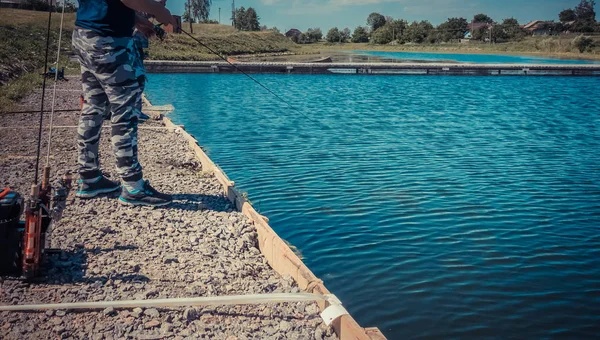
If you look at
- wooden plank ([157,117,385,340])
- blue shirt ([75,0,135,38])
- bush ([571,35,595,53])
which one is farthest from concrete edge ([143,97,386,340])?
bush ([571,35,595,53])

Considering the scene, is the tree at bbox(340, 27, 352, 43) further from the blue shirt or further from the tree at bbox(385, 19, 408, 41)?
the blue shirt

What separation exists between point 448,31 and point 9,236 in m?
120

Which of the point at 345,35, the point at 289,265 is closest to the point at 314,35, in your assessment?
the point at 345,35

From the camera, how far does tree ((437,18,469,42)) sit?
370 feet

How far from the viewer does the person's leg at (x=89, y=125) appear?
5.38 meters

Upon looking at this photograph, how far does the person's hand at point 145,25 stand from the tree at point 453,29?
363ft

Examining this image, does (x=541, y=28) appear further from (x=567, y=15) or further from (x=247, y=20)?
(x=247, y=20)

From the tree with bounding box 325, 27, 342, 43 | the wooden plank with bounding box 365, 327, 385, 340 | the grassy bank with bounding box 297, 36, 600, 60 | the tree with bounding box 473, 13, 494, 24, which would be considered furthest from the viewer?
the tree with bounding box 473, 13, 494, 24

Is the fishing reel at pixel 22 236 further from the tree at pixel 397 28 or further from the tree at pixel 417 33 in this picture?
the tree at pixel 397 28

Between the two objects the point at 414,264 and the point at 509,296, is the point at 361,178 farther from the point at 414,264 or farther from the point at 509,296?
the point at 509,296

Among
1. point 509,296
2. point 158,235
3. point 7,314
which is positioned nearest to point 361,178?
point 509,296

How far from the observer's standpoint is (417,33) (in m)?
112

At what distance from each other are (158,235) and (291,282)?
1371 mm

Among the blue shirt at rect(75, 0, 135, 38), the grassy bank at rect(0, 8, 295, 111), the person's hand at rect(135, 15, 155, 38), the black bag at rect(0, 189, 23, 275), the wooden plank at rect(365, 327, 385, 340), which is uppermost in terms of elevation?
the grassy bank at rect(0, 8, 295, 111)
